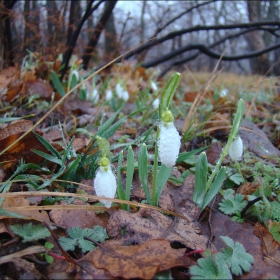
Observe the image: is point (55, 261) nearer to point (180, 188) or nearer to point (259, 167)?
point (180, 188)

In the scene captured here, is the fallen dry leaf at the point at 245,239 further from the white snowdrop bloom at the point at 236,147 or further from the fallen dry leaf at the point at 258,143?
the fallen dry leaf at the point at 258,143

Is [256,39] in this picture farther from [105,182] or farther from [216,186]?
[105,182]

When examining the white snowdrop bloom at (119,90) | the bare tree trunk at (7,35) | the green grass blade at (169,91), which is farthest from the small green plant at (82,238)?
the bare tree trunk at (7,35)

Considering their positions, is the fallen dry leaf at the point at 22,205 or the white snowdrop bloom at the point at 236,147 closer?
the fallen dry leaf at the point at 22,205

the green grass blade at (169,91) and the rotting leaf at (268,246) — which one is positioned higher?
the green grass blade at (169,91)

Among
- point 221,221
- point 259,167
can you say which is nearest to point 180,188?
point 221,221

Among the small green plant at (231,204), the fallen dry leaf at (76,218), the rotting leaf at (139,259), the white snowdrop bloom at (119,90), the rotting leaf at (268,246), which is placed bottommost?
the rotting leaf at (268,246)

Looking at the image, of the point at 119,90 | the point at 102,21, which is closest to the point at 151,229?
the point at 119,90
